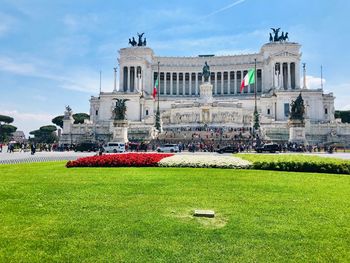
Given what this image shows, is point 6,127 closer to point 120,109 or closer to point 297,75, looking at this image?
point 120,109

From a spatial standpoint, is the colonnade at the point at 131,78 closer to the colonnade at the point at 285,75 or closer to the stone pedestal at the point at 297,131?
the colonnade at the point at 285,75

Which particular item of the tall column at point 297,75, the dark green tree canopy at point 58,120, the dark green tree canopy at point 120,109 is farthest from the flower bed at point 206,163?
the dark green tree canopy at point 58,120

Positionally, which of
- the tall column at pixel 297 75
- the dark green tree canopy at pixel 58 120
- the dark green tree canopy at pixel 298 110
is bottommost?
the dark green tree canopy at pixel 298 110

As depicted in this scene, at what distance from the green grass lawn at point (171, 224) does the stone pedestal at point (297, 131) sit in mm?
40410

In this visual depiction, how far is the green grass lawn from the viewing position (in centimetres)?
588

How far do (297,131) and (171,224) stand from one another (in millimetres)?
47902

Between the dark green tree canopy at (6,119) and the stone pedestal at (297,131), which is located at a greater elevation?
the dark green tree canopy at (6,119)

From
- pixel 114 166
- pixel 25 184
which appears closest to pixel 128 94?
pixel 114 166

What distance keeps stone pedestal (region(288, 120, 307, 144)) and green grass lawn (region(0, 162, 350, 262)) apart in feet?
133

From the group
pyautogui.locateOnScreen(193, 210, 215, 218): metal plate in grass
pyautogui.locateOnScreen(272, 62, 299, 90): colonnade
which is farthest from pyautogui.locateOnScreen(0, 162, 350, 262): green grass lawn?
pyautogui.locateOnScreen(272, 62, 299, 90): colonnade

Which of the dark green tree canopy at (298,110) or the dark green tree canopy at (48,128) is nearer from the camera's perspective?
the dark green tree canopy at (298,110)

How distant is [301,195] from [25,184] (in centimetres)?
986

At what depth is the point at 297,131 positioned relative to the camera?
2035 inches

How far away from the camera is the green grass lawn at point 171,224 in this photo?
5.88 metres
